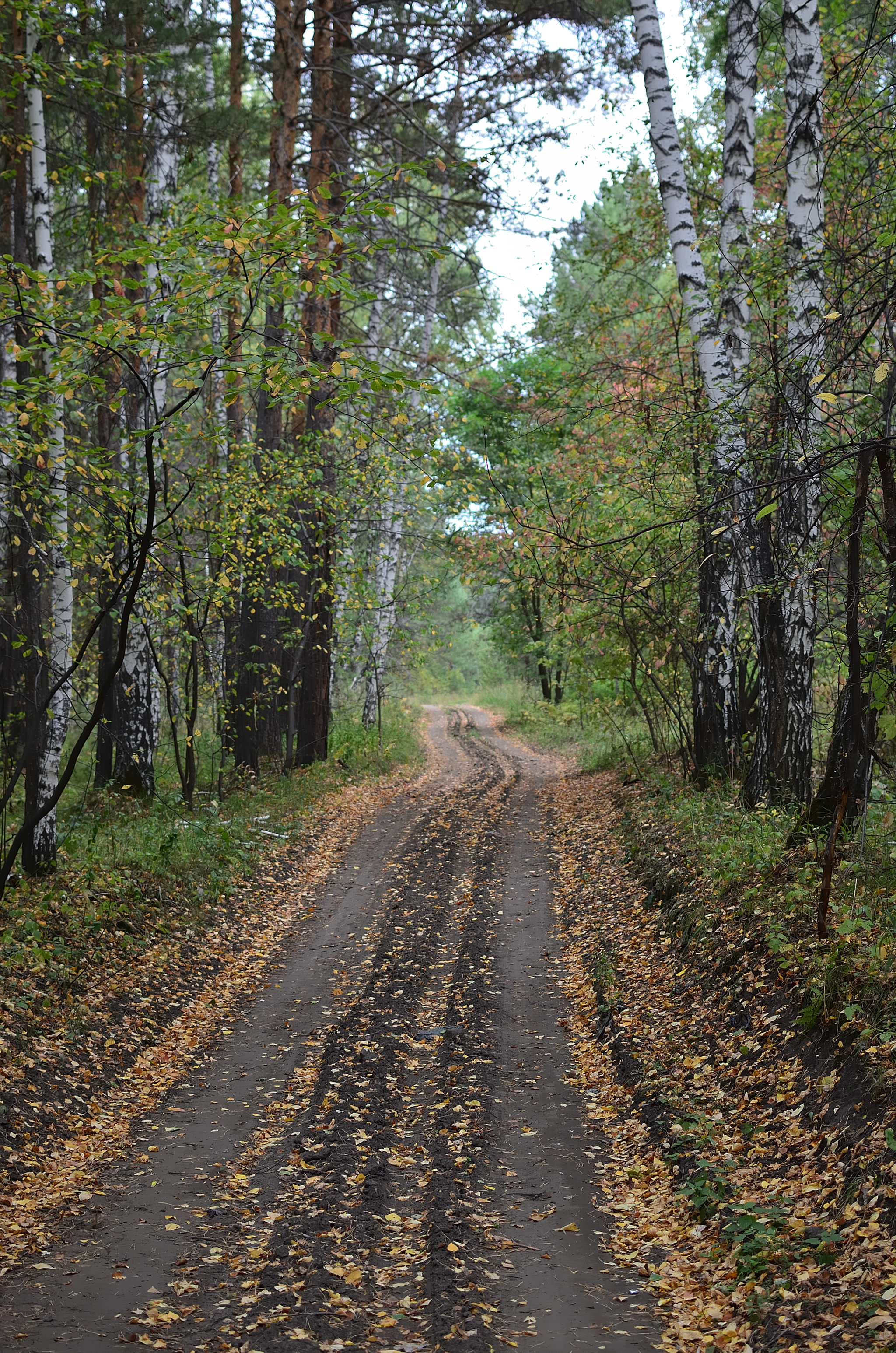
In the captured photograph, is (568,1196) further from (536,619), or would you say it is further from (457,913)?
(536,619)

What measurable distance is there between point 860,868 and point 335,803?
9.86 m

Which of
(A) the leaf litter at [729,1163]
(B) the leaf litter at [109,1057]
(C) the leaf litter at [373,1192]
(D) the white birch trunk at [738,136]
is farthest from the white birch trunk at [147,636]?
(A) the leaf litter at [729,1163]

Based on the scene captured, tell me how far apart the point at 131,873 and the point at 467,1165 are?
15.9ft

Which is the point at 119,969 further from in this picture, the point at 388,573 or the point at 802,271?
the point at 388,573

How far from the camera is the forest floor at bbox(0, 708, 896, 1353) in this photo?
3.71m

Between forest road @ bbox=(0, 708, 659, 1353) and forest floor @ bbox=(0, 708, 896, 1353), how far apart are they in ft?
0.05

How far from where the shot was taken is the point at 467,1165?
4.95m

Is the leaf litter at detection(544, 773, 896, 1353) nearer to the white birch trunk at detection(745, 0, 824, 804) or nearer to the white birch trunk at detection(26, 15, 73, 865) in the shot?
the white birch trunk at detection(745, 0, 824, 804)

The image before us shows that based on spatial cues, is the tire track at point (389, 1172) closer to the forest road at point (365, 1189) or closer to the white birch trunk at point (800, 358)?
the forest road at point (365, 1189)

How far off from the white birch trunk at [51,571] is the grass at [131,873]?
68cm

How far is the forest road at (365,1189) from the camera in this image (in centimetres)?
374

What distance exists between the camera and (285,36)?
528 inches

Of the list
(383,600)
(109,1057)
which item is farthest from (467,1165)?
(383,600)

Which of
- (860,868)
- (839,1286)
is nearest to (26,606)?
(860,868)
